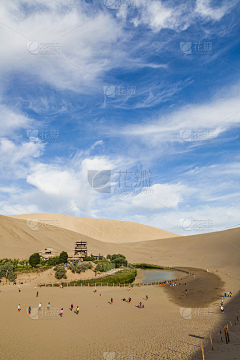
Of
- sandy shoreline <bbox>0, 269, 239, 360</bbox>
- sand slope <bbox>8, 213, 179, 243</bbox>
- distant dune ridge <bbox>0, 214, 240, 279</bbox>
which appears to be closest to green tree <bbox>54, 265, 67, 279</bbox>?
sandy shoreline <bbox>0, 269, 239, 360</bbox>

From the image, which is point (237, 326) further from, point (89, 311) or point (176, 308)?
point (89, 311)

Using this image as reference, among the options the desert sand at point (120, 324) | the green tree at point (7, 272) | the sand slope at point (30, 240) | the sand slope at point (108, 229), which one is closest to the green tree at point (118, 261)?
the desert sand at point (120, 324)

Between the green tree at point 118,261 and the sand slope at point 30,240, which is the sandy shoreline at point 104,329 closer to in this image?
the green tree at point 118,261

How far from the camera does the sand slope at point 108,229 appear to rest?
168m

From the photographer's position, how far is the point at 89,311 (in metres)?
28.1

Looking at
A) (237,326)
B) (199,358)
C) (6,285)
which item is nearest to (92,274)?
(6,285)

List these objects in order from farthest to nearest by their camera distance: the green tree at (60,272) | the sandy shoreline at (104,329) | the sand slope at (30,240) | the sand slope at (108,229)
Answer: the sand slope at (108,229) → the sand slope at (30,240) → the green tree at (60,272) → the sandy shoreline at (104,329)

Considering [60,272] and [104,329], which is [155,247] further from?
[104,329]

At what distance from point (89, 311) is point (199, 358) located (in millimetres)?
15825

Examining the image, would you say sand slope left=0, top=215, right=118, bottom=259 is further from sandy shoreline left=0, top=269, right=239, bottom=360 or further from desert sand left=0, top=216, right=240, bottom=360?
sandy shoreline left=0, top=269, right=239, bottom=360

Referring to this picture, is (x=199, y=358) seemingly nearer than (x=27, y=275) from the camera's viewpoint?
Yes

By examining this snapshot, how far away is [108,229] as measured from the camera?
18138 centimetres

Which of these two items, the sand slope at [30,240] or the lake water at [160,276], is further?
the sand slope at [30,240]

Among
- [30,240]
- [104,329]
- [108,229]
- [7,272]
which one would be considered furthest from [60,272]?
[108,229]
